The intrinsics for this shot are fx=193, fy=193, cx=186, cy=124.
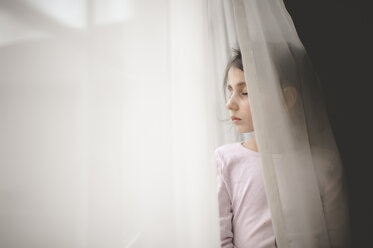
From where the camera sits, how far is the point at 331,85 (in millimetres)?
823

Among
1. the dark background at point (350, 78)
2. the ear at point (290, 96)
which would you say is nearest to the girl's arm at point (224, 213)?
the ear at point (290, 96)

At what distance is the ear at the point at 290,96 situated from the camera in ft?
1.82

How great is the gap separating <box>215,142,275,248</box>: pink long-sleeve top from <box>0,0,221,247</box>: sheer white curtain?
0.32 meters

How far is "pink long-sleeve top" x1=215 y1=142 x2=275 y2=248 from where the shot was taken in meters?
0.67

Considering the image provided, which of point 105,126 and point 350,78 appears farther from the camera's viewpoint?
point 350,78

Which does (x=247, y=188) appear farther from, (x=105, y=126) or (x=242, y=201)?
(x=105, y=126)

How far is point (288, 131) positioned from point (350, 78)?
539 millimetres

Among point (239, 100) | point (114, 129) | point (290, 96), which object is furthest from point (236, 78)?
point (114, 129)

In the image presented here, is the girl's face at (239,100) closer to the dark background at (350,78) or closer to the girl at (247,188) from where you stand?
the girl at (247,188)

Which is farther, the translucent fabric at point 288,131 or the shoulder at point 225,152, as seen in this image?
the shoulder at point 225,152

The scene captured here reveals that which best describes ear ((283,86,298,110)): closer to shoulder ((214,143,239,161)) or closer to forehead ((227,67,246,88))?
forehead ((227,67,246,88))

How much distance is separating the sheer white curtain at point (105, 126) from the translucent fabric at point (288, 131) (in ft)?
0.42

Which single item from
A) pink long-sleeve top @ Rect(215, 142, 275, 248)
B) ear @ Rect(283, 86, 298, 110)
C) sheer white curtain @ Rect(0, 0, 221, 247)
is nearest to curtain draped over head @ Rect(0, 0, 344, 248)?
sheer white curtain @ Rect(0, 0, 221, 247)

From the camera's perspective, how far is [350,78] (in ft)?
2.64
